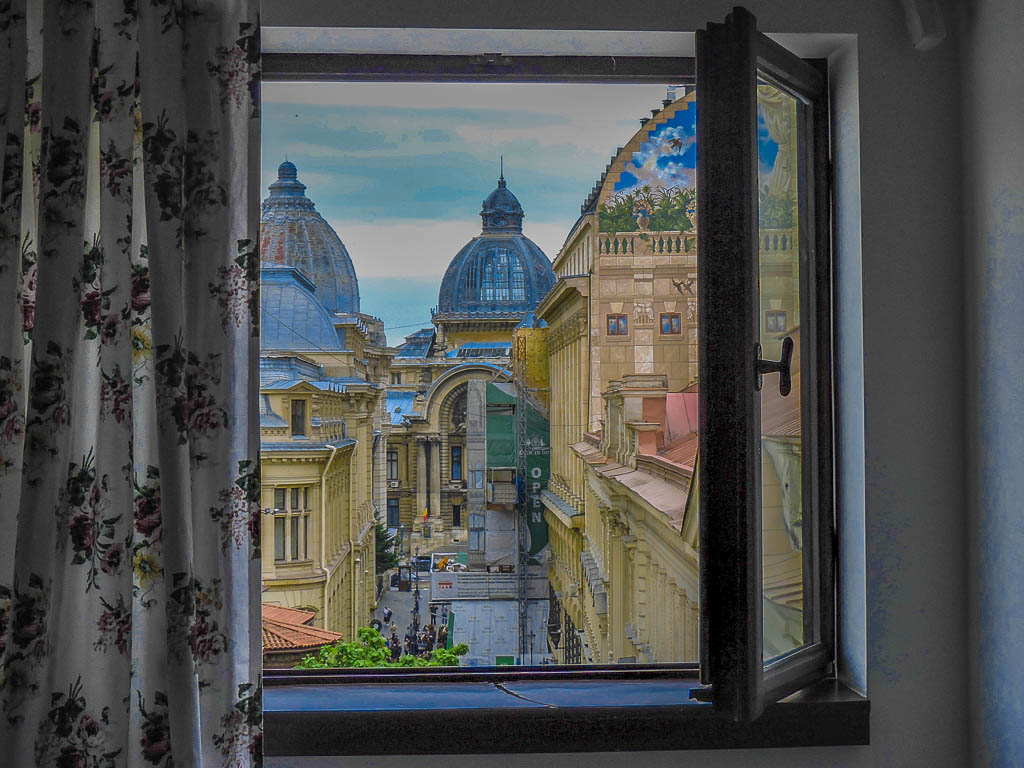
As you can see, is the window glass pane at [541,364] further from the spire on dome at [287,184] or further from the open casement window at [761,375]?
the open casement window at [761,375]

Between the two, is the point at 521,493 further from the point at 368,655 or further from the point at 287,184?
the point at 287,184

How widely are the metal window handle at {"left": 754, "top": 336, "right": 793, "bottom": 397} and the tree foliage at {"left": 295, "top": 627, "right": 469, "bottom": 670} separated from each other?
83cm

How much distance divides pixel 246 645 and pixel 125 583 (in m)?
0.23

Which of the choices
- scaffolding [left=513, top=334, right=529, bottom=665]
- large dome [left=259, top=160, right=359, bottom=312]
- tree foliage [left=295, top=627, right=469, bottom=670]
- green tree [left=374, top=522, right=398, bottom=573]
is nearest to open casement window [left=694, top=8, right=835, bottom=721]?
scaffolding [left=513, top=334, right=529, bottom=665]

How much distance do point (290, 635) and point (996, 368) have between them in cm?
146

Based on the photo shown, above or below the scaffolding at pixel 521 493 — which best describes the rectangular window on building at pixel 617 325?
above

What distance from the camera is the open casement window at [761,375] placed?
140 cm

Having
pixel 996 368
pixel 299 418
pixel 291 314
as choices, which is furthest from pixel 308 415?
pixel 996 368

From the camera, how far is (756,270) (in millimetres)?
1399

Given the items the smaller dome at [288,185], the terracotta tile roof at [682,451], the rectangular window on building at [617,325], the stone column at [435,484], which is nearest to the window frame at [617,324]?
the rectangular window on building at [617,325]

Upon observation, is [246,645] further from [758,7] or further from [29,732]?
[758,7]

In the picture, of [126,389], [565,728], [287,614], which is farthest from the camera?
[287,614]

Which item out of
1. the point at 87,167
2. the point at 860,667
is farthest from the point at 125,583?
the point at 860,667

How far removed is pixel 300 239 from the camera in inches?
66.3
